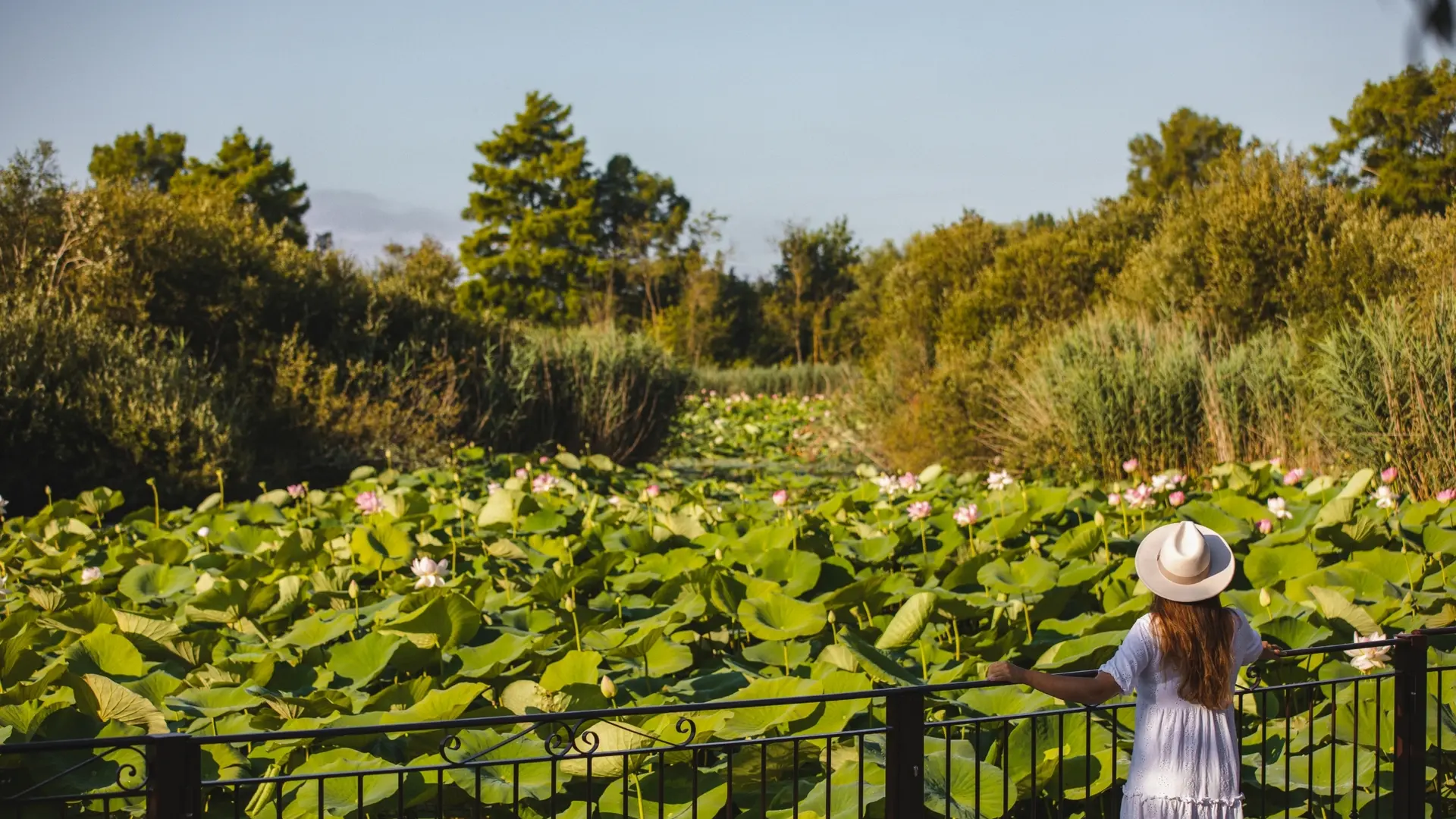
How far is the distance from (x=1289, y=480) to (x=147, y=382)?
742cm

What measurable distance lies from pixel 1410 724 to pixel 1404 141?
25.0 meters

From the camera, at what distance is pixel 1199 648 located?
1.91m

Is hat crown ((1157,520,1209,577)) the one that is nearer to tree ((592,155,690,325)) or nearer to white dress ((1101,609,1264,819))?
white dress ((1101,609,1264,819))

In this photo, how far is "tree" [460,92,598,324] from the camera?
3406 cm

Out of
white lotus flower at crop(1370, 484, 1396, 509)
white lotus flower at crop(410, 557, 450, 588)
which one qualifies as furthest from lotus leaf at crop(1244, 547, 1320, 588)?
white lotus flower at crop(410, 557, 450, 588)

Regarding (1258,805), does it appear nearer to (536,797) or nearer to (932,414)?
(536,797)

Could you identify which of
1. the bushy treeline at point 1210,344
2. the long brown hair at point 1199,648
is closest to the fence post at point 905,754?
the long brown hair at point 1199,648

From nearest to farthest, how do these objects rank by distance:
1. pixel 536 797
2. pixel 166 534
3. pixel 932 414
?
pixel 536 797 < pixel 166 534 < pixel 932 414

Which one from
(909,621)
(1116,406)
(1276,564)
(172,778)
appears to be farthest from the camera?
(1116,406)

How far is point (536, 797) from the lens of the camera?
229cm

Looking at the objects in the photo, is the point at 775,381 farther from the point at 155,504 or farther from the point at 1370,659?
the point at 1370,659

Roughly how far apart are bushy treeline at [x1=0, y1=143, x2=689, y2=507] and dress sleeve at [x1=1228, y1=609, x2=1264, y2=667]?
294 inches

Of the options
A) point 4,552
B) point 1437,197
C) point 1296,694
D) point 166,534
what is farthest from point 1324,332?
point 1437,197

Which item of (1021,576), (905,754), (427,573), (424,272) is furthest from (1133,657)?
(424,272)
